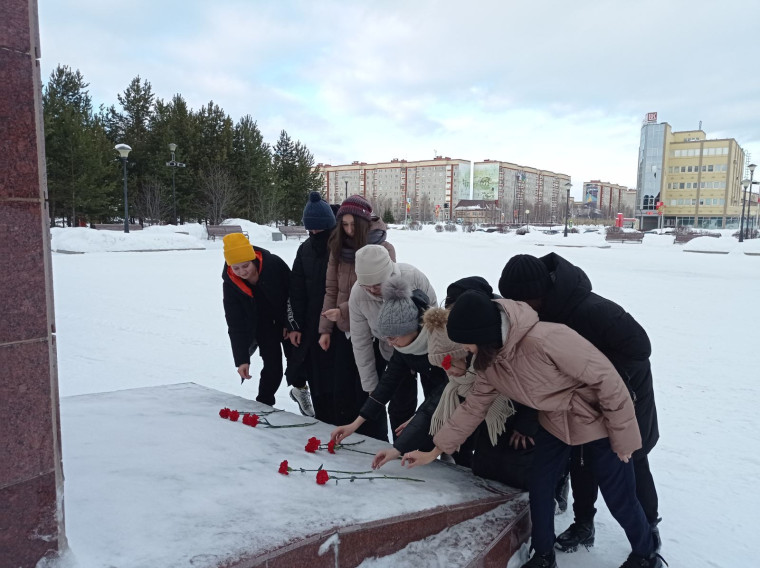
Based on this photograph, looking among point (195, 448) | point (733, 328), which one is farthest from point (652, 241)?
point (195, 448)

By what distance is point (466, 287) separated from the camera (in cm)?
235

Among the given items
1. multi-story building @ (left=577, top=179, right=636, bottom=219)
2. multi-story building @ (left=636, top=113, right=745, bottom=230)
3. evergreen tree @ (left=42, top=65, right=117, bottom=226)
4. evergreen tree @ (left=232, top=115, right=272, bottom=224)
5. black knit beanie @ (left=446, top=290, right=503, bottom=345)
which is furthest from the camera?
multi-story building @ (left=577, top=179, right=636, bottom=219)

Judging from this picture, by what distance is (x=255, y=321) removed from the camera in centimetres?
347

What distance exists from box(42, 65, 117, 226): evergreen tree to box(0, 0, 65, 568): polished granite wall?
89.2 ft

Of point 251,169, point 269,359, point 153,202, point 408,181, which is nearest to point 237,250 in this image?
point 269,359

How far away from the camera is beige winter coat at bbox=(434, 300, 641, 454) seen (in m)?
1.88

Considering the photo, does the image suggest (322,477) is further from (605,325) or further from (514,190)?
(514,190)

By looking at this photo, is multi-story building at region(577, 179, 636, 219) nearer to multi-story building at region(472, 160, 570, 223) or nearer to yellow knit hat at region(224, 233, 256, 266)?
multi-story building at region(472, 160, 570, 223)

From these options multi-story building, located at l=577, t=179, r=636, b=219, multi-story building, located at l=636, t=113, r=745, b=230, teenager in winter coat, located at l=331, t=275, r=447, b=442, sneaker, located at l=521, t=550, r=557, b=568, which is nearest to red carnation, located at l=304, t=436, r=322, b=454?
teenager in winter coat, located at l=331, t=275, r=447, b=442

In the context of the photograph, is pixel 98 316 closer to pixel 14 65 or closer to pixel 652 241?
pixel 14 65

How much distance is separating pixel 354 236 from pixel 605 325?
5.19 feet

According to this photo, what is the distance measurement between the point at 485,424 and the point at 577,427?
0.54 m

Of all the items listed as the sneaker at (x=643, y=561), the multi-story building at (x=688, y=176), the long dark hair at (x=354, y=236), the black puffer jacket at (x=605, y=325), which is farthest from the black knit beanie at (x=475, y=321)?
the multi-story building at (x=688, y=176)

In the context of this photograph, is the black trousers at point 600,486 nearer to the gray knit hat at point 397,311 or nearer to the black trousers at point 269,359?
the gray knit hat at point 397,311
